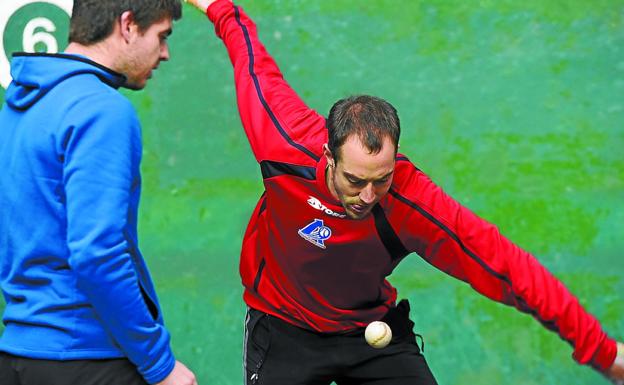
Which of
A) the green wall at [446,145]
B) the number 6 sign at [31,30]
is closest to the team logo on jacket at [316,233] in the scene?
the green wall at [446,145]

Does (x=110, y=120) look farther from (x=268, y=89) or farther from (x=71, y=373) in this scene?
(x=268, y=89)

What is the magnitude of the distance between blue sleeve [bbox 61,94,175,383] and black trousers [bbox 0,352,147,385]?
0.41 ft

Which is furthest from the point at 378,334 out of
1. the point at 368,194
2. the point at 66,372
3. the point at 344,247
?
the point at 66,372

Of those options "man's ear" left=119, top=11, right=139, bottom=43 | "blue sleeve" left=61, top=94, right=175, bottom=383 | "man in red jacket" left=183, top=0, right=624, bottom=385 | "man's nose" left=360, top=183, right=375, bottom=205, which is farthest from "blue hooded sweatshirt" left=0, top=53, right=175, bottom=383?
"man in red jacket" left=183, top=0, right=624, bottom=385

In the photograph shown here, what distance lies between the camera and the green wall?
206 inches

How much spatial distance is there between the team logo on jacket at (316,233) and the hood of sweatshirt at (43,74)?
1.08 m

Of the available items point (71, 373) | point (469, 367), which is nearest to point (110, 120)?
point (71, 373)

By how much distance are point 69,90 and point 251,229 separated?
1490 mm

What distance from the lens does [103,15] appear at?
2.59m

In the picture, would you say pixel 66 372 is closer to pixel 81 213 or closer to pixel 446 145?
pixel 81 213

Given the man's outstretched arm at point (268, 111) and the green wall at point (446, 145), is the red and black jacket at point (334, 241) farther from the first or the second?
the green wall at point (446, 145)

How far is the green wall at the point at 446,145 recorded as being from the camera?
17.2ft

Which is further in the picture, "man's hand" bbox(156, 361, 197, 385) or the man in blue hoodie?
"man's hand" bbox(156, 361, 197, 385)

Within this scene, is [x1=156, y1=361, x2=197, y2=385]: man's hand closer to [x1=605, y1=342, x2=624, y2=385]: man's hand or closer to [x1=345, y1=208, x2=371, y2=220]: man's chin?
[x1=345, y1=208, x2=371, y2=220]: man's chin
